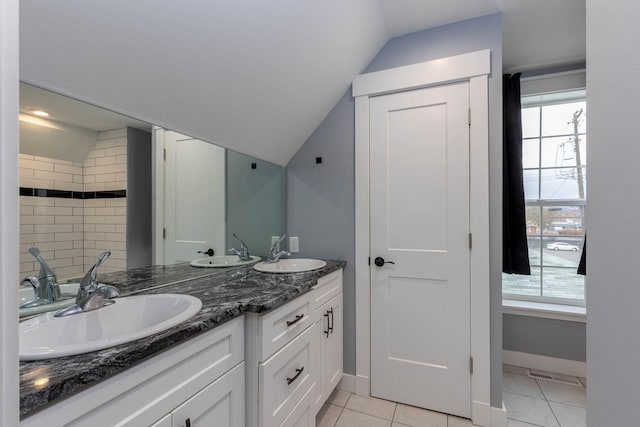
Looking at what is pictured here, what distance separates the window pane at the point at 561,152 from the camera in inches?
96.6

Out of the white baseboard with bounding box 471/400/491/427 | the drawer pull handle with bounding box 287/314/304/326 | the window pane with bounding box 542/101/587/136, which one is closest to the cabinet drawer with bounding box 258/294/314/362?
the drawer pull handle with bounding box 287/314/304/326

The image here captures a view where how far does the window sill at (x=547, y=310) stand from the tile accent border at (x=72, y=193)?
9.44 ft

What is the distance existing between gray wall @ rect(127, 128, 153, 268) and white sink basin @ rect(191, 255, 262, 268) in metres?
0.33

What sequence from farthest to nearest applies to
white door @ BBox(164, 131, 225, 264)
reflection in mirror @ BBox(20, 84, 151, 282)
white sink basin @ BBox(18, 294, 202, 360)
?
white door @ BBox(164, 131, 225, 264)
reflection in mirror @ BBox(20, 84, 151, 282)
white sink basin @ BBox(18, 294, 202, 360)

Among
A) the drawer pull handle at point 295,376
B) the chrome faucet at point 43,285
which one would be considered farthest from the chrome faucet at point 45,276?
the drawer pull handle at point 295,376

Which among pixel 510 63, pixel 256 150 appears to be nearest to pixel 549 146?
pixel 510 63

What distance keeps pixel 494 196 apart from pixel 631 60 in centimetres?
137

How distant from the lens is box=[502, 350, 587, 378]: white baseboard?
2.29 meters

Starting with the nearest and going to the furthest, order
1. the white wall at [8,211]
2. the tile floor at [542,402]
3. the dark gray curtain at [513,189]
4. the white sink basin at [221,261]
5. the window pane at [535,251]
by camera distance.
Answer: the white wall at [8,211]
the white sink basin at [221,261]
the tile floor at [542,402]
the dark gray curtain at [513,189]
the window pane at [535,251]

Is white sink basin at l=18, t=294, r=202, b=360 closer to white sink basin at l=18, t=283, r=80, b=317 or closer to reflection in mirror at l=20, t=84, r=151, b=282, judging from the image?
white sink basin at l=18, t=283, r=80, b=317

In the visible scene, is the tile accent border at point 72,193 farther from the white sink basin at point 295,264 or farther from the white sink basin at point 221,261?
the white sink basin at point 295,264

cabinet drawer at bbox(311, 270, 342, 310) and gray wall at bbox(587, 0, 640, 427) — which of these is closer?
gray wall at bbox(587, 0, 640, 427)

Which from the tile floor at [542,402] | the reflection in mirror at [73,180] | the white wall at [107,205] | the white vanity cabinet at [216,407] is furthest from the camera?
the tile floor at [542,402]

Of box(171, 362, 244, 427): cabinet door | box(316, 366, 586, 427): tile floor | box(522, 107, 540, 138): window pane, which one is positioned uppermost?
box(522, 107, 540, 138): window pane
